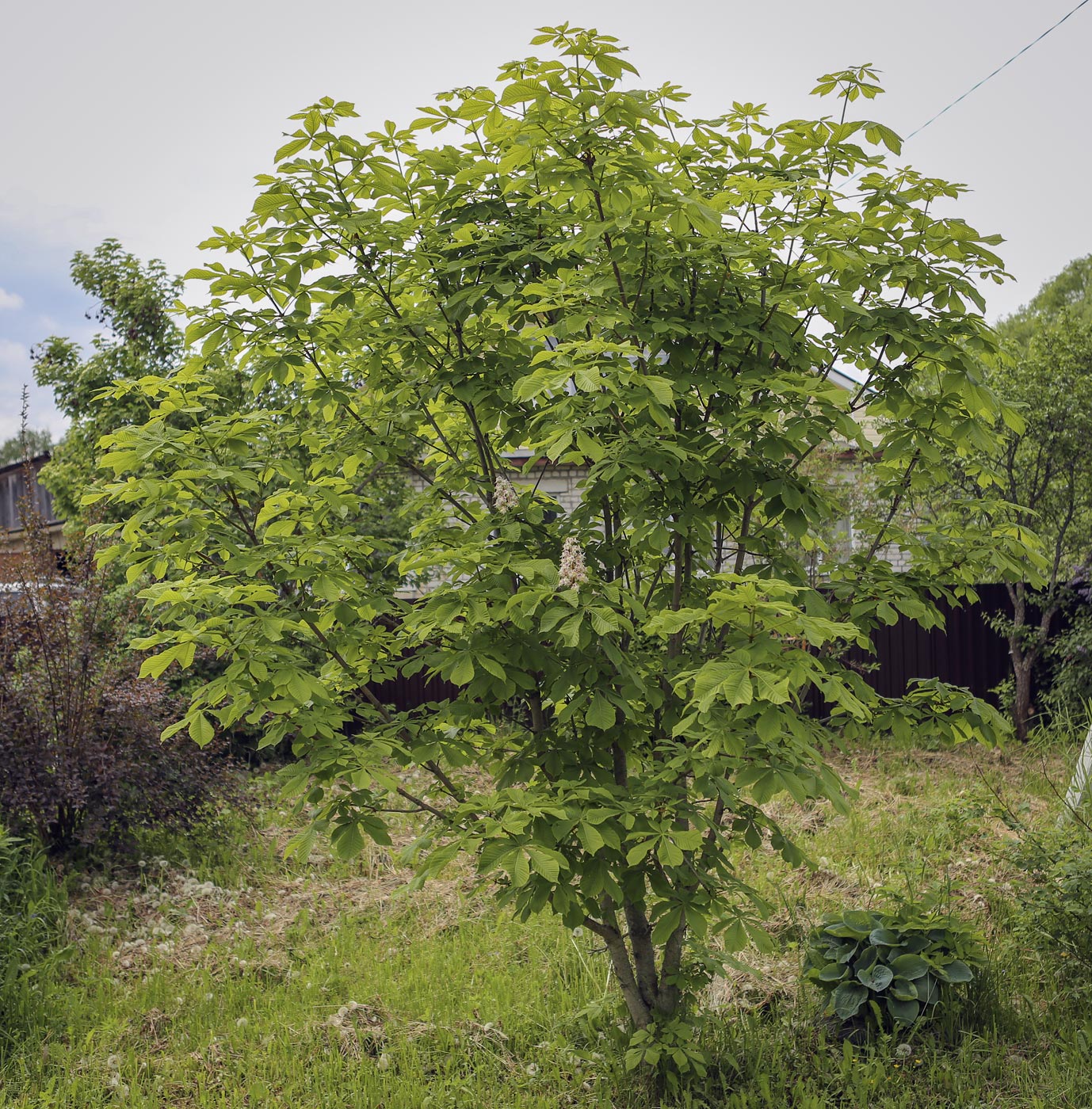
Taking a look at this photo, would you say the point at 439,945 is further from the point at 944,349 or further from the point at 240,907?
the point at 944,349

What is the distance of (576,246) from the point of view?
2.95 meters

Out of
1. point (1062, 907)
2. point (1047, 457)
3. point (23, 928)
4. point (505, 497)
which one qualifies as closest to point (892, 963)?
point (1062, 907)

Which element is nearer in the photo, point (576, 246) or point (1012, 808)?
point (576, 246)

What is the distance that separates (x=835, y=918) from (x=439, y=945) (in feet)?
6.31

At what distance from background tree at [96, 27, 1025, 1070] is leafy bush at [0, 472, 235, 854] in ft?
9.83

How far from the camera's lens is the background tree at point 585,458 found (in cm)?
276

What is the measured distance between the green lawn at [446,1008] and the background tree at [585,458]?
0.53 m

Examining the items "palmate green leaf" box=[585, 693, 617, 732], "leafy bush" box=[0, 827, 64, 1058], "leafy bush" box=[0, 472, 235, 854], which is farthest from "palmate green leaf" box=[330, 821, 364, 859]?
"leafy bush" box=[0, 472, 235, 854]

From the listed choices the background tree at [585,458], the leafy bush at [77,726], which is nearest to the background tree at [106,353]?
the leafy bush at [77,726]

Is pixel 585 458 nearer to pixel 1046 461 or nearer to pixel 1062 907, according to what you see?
pixel 1062 907

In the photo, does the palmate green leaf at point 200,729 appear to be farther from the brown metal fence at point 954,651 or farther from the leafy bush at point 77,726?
the brown metal fence at point 954,651

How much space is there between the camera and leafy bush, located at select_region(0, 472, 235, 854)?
5703mm

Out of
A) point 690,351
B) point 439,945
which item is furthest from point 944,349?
point 439,945

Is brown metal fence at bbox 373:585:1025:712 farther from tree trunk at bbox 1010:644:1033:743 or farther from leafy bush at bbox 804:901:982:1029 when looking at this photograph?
leafy bush at bbox 804:901:982:1029
